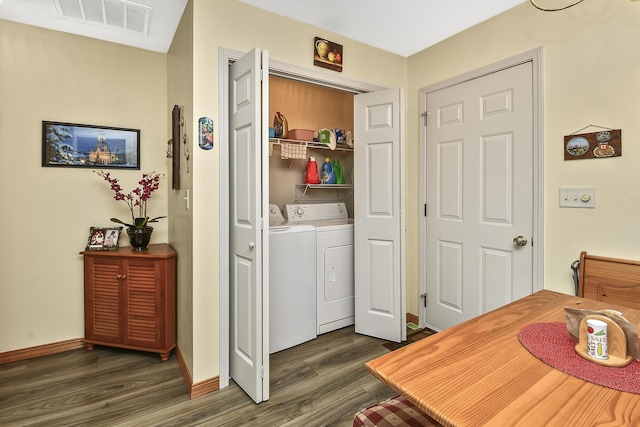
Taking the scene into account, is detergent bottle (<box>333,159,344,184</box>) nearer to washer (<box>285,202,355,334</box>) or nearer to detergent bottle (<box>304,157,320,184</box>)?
detergent bottle (<box>304,157,320,184</box>)

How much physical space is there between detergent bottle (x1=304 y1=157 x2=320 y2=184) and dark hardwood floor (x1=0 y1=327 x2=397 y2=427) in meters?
1.57

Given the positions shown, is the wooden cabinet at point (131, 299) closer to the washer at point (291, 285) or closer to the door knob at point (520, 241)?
the washer at point (291, 285)

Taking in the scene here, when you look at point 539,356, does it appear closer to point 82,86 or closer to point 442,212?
point 442,212

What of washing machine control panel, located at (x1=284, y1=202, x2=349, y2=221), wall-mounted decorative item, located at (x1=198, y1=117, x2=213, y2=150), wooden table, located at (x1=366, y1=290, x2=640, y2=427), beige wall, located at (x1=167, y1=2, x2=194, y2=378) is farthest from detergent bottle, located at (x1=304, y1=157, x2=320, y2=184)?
wooden table, located at (x1=366, y1=290, x2=640, y2=427)

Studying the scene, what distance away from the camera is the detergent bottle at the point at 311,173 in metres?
3.30

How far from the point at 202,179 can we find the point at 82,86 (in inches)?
59.6

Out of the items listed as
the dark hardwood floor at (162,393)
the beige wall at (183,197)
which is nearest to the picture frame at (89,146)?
the beige wall at (183,197)

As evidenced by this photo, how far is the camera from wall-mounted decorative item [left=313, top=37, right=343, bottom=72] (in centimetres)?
245

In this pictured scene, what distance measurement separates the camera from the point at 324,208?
346 cm

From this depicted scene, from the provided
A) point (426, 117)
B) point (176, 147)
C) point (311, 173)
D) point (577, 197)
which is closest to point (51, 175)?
point (176, 147)

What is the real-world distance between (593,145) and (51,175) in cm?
367

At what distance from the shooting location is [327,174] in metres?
3.42

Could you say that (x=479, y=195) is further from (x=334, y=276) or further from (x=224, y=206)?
(x=224, y=206)

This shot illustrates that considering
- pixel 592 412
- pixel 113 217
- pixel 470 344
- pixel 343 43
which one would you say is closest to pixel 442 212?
pixel 343 43
